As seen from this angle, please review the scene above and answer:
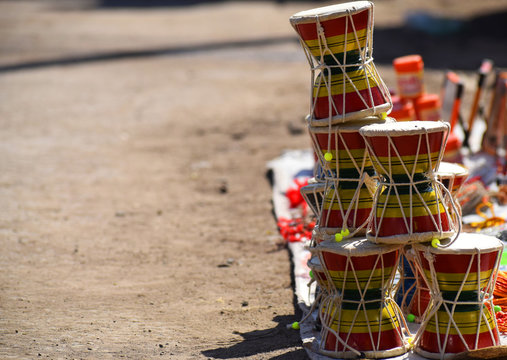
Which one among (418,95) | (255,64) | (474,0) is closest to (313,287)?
(418,95)

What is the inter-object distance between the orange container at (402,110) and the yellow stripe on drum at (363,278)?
291cm

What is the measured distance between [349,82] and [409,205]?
826 millimetres

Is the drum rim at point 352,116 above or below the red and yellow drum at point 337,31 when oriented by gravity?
below

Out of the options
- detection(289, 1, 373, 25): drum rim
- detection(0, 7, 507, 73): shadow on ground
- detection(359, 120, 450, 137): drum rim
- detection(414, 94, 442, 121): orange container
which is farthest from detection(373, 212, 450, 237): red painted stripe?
detection(0, 7, 507, 73): shadow on ground

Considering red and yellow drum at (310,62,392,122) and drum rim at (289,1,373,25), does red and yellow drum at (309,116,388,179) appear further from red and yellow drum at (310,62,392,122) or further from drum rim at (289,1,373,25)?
drum rim at (289,1,373,25)

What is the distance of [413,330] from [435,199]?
2.96 ft

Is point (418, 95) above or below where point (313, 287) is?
above

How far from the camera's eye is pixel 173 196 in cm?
760

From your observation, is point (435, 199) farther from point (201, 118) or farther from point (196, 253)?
point (201, 118)

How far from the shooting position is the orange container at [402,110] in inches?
262

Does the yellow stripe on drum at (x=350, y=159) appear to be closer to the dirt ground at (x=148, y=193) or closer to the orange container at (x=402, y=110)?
the dirt ground at (x=148, y=193)

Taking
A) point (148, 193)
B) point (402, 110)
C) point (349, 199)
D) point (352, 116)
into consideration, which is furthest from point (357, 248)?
point (148, 193)

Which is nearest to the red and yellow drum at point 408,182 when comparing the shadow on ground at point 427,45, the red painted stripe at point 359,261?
the red painted stripe at point 359,261

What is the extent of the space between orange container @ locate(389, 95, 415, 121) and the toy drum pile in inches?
96.0
